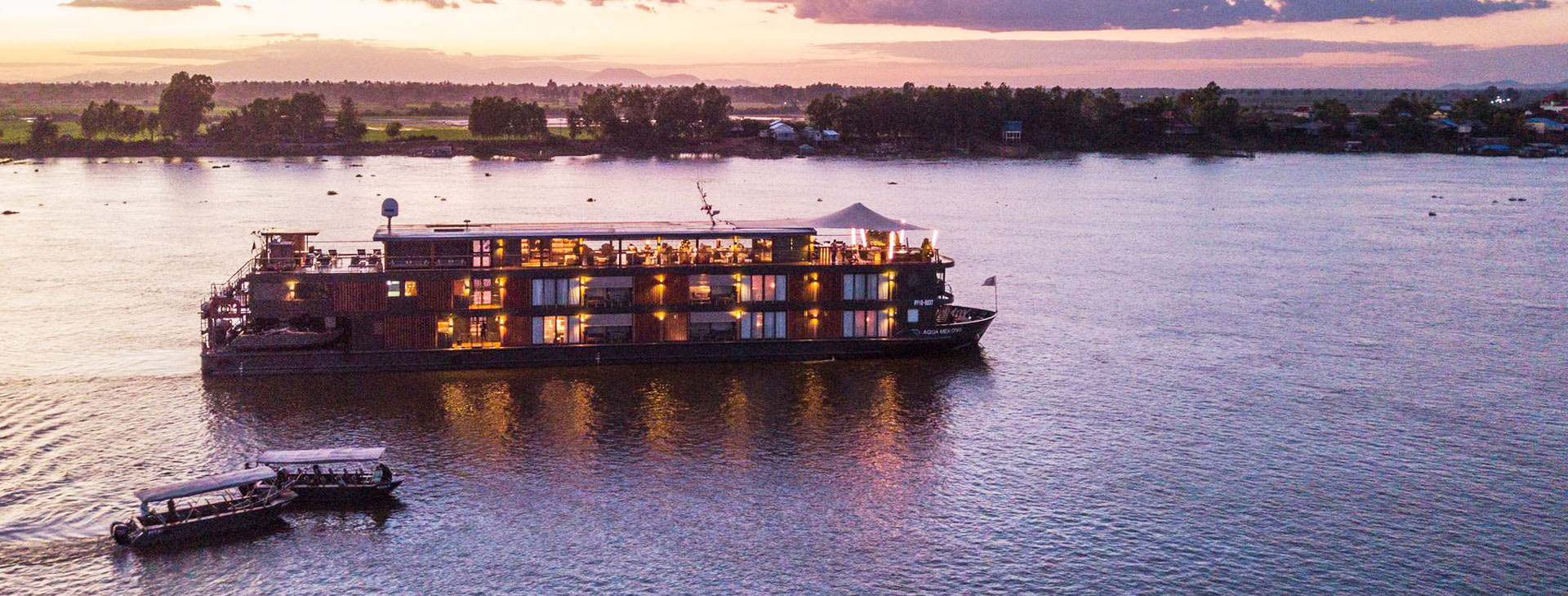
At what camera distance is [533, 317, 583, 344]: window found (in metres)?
62.8

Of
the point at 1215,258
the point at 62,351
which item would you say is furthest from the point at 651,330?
the point at 1215,258

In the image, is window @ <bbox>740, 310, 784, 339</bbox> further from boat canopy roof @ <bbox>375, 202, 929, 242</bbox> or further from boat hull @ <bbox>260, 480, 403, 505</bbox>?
boat hull @ <bbox>260, 480, 403, 505</bbox>

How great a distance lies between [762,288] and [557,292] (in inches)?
406

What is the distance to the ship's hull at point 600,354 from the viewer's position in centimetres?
5978

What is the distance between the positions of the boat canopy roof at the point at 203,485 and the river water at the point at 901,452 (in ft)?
6.46

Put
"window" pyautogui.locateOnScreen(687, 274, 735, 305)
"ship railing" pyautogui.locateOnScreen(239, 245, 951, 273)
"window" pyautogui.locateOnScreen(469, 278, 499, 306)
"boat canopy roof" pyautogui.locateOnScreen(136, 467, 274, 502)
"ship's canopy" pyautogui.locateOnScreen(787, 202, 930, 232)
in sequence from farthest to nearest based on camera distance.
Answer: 1. "ship's canopy" pyautogui.locateOnScreen(787, 202, 930, 232)
2. "window" pyautogui.locateOnScreen(687, 274, 735, 305)
3. "window" pyautogui.locateOnScreen(469, 278, 499, 306)
4. "ship railing" pyautogui.locateOnScreen(239, 245, 951, 273)
5. "boat canopy roof" pyautogui.locateOnScreen(136, 467, 274, 502)

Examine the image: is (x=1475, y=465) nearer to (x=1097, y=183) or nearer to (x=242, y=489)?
(x=242, y=489)

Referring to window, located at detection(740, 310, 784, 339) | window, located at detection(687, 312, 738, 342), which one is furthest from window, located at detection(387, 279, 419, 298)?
window, located at detection(740, 310, 784, 339)

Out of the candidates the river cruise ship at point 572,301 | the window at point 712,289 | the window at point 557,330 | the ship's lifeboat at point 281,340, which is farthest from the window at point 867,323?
the ship's lifeboat at point 281,340

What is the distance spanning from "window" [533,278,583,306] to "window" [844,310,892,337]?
544 inches

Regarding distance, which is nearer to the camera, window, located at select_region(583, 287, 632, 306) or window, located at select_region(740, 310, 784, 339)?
window, located at select_region(583, 287, 632, 306)

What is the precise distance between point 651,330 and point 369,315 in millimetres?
13709

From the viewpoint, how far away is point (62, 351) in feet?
216

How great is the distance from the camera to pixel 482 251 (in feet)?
204
